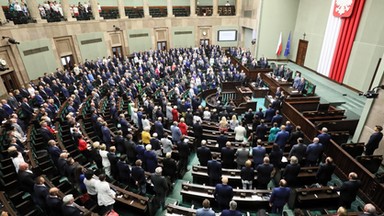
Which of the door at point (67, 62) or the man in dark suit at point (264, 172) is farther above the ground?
the door at point (67, 62)

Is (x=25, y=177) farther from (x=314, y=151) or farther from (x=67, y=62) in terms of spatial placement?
(x=67, y=62)

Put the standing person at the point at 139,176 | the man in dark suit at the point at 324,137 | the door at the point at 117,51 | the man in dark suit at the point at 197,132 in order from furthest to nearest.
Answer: the door at the point at 117,51 < the man in dark suit at the point at 197,132 < the man in dark suit at the point at 324,137 < the standing person at the point at 139,176

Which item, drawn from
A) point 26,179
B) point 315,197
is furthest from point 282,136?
point 26,179

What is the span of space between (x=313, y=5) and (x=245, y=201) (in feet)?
58.0

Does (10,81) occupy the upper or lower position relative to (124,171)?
upper

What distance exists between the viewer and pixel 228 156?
6.52 metres

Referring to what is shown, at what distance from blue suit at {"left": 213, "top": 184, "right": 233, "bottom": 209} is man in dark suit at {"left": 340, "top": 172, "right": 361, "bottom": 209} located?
266 cm

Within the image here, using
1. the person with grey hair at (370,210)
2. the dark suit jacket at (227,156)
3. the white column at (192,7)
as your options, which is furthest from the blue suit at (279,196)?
the white column at (192,7)

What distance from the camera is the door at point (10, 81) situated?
1193 centimetres

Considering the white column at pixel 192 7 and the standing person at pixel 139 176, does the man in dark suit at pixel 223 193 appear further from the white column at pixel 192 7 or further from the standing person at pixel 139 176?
the white column at pixel 192 7

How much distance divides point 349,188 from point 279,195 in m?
1.67

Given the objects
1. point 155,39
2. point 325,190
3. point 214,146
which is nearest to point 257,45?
point 155,39

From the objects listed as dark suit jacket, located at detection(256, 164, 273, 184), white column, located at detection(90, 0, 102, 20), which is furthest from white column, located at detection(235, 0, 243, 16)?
dark suit jacket, located at detection(256, 164, 273, 184)

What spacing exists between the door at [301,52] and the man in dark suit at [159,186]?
17771 mm
